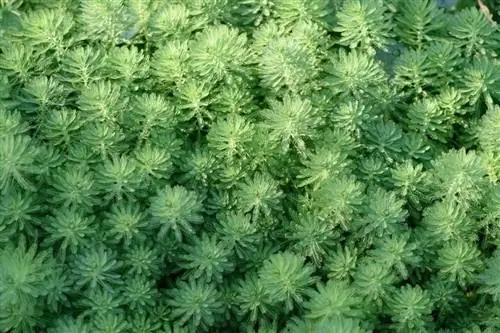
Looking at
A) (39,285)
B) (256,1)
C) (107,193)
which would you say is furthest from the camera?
(256,1)

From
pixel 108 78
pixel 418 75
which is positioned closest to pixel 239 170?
pixel 108 78

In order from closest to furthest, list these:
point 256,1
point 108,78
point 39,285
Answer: point 39,285
point 108,78
point 256,1

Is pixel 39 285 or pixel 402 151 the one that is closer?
pixel 39 285

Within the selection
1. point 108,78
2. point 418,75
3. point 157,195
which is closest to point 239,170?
point 157,195

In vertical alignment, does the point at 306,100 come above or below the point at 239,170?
above

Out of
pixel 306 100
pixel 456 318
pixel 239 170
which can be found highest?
pixel 306 100

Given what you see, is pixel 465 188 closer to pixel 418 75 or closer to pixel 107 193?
pixel 418 75
